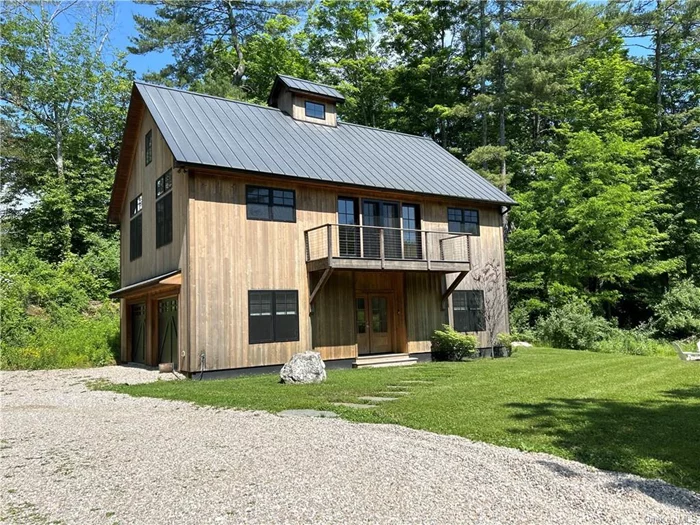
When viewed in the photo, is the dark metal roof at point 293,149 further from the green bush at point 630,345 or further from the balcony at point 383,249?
the green bush at point 630,345

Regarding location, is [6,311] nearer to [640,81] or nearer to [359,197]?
[359,197]

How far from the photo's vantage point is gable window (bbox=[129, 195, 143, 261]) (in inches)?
699

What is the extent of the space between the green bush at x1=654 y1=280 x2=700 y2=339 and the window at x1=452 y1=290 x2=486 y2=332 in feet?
37.8

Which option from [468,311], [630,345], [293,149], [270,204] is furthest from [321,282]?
[630,345]

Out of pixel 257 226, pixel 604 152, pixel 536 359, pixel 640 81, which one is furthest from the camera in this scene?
pixel 640 81

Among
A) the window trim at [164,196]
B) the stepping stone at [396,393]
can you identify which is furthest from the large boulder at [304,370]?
the window trim at [164,196]

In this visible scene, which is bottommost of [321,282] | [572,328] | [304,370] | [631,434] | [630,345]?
[630,345]

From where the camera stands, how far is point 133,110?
56.7 ft

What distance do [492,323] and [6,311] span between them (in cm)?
1585

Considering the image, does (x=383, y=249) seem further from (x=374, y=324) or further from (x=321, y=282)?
(x=374, y=324)

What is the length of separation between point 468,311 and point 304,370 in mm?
8267

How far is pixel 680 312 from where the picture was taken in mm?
24516

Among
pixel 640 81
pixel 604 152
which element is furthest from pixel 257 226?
pixel 640 81

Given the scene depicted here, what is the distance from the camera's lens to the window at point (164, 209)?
14844 mm
